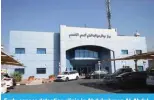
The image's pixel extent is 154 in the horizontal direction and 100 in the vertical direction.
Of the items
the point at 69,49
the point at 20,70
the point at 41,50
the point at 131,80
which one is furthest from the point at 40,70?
the point at 131,80

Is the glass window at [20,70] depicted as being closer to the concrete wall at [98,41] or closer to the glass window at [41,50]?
the glass window at [41,50]

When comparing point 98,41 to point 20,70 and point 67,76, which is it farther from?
point 20,70

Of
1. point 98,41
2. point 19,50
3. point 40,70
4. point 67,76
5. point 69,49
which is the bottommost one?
point 67,76

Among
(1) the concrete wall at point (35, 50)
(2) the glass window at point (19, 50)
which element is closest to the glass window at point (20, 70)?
(1) the concrete wall at point (35, 50)

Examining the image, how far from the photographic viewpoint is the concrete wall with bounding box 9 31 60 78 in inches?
1144

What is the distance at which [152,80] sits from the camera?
Answer: 11.3 metres

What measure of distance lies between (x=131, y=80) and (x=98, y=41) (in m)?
19.2

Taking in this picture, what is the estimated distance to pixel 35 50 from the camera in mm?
30125

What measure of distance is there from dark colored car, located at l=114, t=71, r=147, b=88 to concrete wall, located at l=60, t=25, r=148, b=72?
57.0 ft

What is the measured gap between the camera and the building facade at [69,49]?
97.1ft

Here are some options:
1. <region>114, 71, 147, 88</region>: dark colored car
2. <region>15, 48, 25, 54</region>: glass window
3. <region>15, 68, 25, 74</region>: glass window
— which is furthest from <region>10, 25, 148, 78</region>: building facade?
<region>114, 71, 147, 88</region>: dark colored car

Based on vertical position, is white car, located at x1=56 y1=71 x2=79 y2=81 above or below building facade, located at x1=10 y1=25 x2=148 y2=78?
below

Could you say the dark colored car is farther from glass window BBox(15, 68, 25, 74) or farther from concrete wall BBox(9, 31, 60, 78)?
concrete wall BBox(9, 31, 60, 78)

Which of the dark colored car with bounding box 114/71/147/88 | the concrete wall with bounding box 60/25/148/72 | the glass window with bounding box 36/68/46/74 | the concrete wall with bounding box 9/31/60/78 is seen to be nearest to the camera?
the dark colored car with bounding box 114/71/147/88
